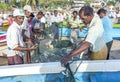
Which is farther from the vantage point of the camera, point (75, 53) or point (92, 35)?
point (92, 35)

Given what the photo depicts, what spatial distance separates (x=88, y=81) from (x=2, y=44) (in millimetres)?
7124

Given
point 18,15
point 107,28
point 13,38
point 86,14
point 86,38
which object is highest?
point 86,14

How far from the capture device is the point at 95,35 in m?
3.60

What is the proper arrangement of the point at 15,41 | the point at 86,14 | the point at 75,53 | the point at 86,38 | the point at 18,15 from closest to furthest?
the point at 75,53 → the point at 86,38 → the point at 86,14 → the point at 15,41 → the point at 18,15

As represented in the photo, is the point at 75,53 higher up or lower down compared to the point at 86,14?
lower down

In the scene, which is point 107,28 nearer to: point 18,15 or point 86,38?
point 18,15

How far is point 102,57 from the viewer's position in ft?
13.3

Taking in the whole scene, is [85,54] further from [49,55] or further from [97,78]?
[49,55]

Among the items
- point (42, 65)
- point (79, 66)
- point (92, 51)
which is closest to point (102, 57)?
point (92, 51)

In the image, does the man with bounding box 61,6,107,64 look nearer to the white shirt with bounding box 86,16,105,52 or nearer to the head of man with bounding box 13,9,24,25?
the white shirt with bounding box 86,16,105,52

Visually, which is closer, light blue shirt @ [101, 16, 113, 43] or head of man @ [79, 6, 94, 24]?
head of man @ [79, 6, 94, 24]

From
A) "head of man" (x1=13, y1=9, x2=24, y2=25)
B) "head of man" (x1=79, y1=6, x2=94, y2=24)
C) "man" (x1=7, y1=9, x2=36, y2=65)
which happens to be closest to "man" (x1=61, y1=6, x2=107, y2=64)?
"head of man" (x1=79, y1=6, x2=94, y2=24)

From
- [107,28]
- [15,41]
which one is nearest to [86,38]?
[15,41]

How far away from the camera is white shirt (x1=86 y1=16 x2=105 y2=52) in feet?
11.6
